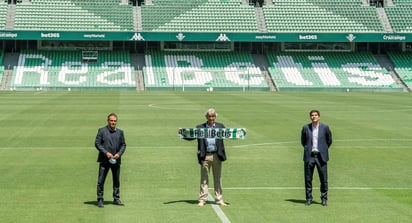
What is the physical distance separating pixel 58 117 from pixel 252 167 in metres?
19.9

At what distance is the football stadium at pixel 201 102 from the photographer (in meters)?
A: 16.3

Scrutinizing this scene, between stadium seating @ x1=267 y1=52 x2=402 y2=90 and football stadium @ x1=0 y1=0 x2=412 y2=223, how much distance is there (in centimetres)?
25

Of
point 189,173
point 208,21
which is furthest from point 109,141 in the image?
point 208,21

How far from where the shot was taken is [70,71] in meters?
87.2

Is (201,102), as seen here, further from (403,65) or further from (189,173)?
(403,65)

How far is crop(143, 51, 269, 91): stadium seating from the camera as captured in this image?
279ft

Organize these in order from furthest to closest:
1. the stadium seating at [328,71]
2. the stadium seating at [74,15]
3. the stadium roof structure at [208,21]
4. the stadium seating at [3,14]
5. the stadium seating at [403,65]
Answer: the stadium seating at [74,15] → the stadium seating at [3,14] → the stadium roof structure at [208,21] → the stadium seating at [403,65] → the stadium seating at [328,71]

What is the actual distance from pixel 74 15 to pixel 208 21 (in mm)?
16974

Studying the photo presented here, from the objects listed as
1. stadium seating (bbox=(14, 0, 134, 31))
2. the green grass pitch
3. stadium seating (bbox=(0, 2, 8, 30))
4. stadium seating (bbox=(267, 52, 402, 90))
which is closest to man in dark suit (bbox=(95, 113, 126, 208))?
the green grass pitch

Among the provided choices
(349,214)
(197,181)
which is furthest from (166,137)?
(349,214)

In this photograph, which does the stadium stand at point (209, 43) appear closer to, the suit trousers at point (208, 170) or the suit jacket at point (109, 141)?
the suit trousers at point (208, 170)

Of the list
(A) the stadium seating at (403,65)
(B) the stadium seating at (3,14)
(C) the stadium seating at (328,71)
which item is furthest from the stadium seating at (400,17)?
(B) the stadium seating at (3,14)

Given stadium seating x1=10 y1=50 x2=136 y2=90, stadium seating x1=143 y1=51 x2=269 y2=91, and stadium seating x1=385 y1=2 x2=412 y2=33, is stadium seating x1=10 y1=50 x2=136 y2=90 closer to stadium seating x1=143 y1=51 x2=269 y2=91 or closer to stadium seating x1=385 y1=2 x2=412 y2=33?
stadium seating x1=143 y1=51 x2=269 y2=91

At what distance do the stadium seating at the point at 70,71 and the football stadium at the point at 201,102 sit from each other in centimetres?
24
